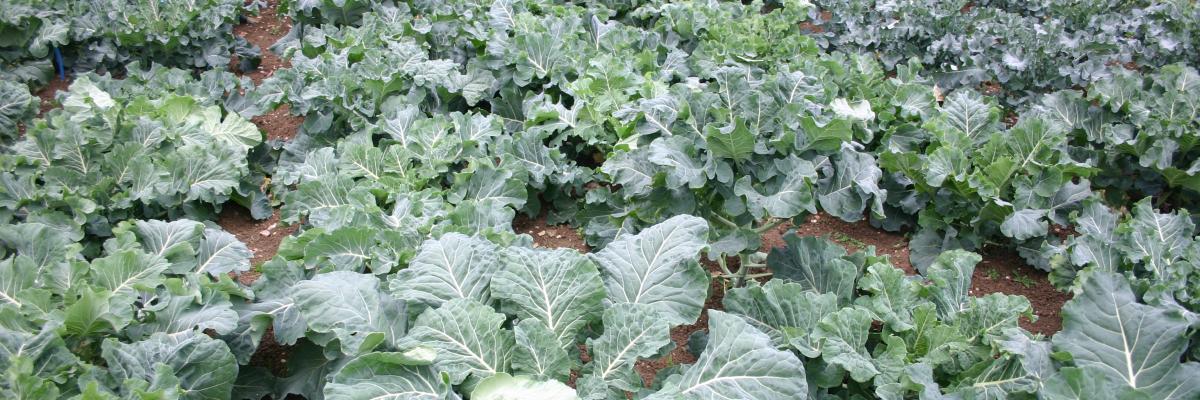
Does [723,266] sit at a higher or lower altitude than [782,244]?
higher

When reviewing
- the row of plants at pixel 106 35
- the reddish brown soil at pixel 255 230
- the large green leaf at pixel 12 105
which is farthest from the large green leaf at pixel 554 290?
the row of plants at pixel 106 35

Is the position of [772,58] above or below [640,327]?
below

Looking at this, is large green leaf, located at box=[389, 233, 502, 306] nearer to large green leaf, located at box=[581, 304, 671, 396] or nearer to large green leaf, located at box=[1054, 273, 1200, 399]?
large green leaf, located at box=[581, 304, 671, 396]

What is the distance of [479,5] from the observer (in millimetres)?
6867

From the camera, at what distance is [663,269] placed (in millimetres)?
3309

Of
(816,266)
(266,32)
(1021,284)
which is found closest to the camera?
(816,266)

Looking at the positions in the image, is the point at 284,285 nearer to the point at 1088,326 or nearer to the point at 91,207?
the point at 91,207

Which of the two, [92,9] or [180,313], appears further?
[92,9]

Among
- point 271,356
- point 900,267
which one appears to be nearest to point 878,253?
point 900,267

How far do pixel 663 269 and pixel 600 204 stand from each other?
1.49 metres

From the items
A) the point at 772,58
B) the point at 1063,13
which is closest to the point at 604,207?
the point at 772,58

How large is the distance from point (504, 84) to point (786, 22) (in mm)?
2230

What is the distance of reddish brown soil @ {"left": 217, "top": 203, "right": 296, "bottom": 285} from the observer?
16.4 ft

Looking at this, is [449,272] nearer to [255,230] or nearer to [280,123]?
[255,230]
